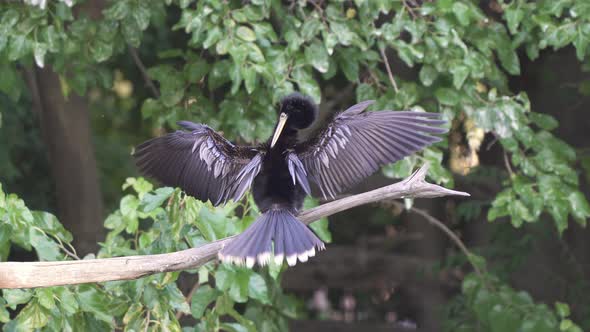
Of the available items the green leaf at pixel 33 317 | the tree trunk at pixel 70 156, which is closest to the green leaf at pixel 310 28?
the green leaf at pixel 33 317

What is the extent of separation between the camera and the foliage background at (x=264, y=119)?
3562mm

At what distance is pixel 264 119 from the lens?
422 centimetres

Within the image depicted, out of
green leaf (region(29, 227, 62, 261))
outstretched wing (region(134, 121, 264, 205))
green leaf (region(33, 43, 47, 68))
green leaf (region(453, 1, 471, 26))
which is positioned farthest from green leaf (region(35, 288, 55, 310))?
green leaf (region(453, 1, 471, 26))

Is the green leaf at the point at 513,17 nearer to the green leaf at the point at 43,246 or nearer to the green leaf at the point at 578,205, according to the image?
the green leaf at the point at 578,205

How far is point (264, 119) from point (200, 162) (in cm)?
70

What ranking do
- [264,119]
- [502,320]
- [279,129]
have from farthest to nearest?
[502,320]
[264,119]
[279,129]

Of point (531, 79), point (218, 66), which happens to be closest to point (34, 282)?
point (218, 66)

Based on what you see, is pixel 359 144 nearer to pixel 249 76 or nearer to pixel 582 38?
pixel 249 76

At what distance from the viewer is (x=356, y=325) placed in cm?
650

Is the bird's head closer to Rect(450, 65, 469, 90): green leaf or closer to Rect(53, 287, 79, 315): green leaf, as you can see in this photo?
Rect(450, 65, 469, 90): green leaf

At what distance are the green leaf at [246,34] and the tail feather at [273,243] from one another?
2.96ft

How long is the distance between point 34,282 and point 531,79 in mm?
4264

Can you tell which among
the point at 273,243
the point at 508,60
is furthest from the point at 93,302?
the point at 508,60

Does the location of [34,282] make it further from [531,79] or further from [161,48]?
[531,79]
